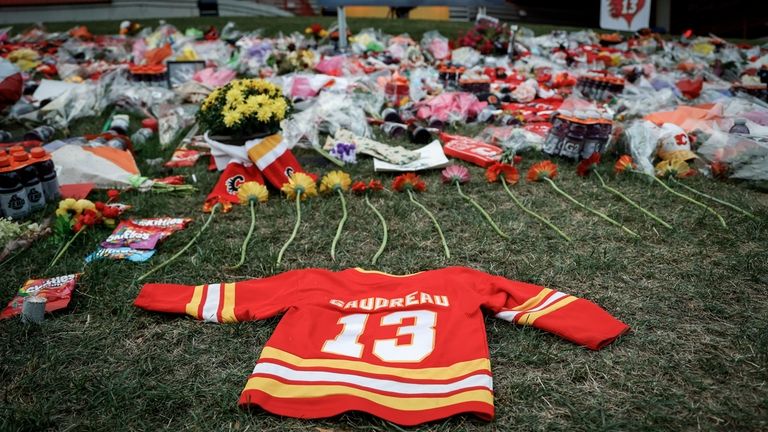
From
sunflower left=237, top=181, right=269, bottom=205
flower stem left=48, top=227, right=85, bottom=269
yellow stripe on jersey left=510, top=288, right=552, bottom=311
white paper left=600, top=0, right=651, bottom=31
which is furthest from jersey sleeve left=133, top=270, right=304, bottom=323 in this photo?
white paper left=600, top=0, right=651, bottom=31

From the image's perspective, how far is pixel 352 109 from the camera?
493 centimetres

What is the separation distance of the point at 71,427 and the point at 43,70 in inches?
288

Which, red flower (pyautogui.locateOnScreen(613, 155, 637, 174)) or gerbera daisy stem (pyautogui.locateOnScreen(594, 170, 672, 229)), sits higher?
red flower (pyautogui.locateOnScreen(613, 155, 637, 174))

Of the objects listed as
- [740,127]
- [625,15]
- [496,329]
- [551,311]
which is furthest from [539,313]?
[625,15]

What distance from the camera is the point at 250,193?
3193mm

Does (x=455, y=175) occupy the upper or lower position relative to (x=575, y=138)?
lower

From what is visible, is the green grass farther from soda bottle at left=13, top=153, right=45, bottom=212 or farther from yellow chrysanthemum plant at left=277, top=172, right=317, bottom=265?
soda bottle at left=13, top=153, right=45, bottom=212

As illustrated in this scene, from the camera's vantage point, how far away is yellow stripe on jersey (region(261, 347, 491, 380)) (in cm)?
166

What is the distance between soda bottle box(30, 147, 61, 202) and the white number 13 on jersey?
235cm

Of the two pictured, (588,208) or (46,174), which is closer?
(588,208)

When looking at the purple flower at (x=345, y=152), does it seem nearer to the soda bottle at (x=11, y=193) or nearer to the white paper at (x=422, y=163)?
the white paper at (x=422, y=163)

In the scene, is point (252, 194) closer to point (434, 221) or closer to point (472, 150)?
point (434, 221)

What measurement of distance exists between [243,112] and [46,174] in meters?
1.30

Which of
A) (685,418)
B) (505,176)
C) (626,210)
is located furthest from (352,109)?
(685,418)
